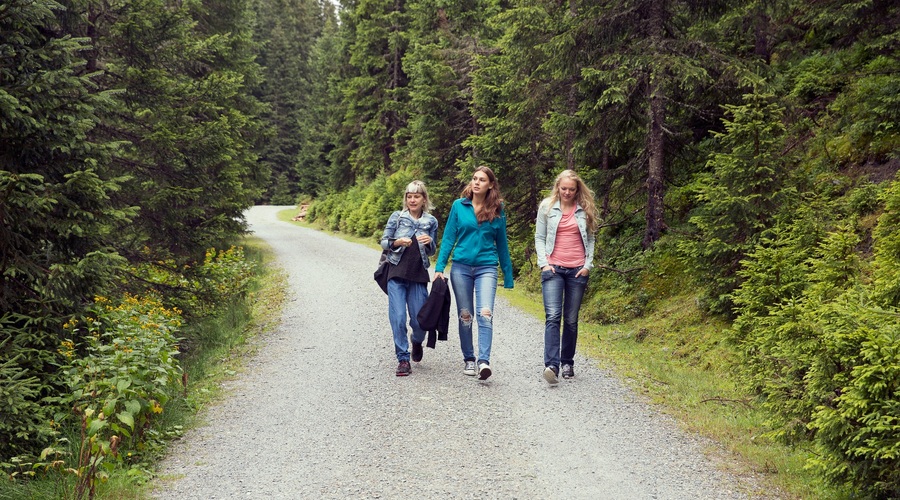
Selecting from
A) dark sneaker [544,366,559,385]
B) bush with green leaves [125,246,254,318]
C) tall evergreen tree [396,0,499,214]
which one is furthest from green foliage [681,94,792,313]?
tall evergreen tree [396,0,499,214]

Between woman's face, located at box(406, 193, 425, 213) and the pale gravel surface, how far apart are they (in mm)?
1853

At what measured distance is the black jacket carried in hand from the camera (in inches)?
260

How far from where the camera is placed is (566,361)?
22.9 feet

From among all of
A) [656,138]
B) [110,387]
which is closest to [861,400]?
[110,387]

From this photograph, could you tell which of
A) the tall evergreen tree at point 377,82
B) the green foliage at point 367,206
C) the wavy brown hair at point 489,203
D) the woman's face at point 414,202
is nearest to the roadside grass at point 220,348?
the woman's face at point 414,202

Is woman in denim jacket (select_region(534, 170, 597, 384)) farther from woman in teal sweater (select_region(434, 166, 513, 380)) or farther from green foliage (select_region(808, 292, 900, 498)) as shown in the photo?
green foliage (select_region(808, 292, 900, 498))

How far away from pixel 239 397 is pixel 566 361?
3.51 meters

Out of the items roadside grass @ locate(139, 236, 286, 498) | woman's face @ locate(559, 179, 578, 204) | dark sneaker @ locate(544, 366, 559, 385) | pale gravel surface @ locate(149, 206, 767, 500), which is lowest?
roadside grass @ locate(139, 236, 286, 498)

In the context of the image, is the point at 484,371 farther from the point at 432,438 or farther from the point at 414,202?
the point at 414,202

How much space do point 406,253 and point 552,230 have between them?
1.59 m

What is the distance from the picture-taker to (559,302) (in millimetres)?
6613

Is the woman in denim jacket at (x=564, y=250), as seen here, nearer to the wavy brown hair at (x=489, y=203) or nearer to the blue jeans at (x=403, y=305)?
the wavy brown hair at (x=489, y=203)

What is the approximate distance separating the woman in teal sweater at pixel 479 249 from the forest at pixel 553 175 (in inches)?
99.9

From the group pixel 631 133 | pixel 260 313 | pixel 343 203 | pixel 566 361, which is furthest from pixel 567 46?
pixel 343 203
